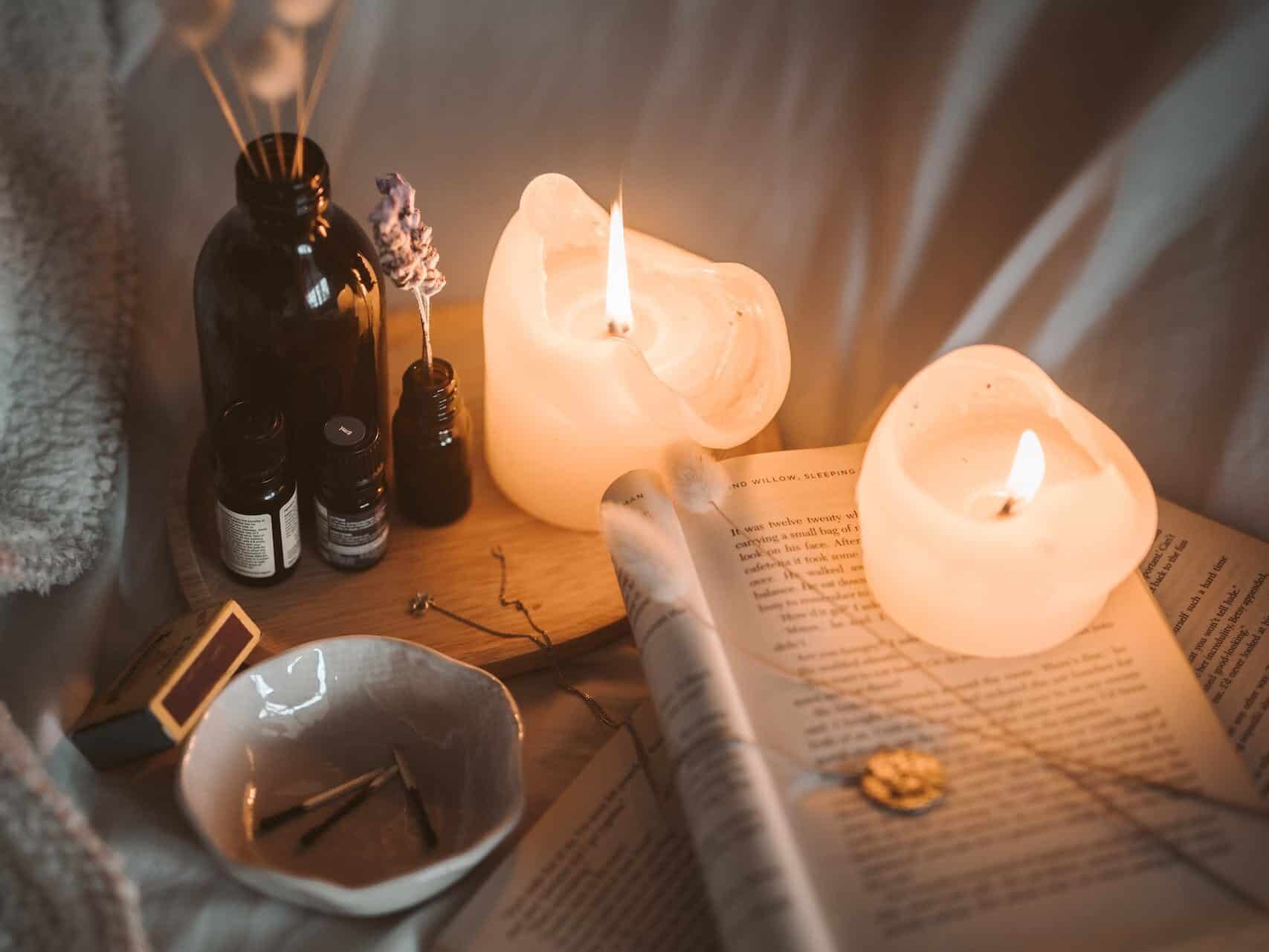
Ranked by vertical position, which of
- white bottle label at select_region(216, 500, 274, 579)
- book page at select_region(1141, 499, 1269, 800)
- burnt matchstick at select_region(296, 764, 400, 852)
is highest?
book page at select_region(1141, 499, 1269, 800)

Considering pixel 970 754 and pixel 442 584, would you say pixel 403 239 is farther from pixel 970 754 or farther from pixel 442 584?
pixel 970 754

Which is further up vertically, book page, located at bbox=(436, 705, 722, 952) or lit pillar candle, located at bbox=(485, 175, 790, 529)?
lit pillar candle, located at bbox=(485, 175, 790, 529)

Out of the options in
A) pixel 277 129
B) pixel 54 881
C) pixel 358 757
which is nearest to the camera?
pixel 54 881

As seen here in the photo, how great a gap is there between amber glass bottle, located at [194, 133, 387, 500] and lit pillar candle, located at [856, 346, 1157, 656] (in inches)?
11.4

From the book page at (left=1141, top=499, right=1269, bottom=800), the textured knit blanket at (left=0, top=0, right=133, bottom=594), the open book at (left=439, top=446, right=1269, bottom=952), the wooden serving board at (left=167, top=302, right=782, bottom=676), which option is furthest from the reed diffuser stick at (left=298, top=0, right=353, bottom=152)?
the book page at (left=1141, top=499, right=1269, bottom=800)

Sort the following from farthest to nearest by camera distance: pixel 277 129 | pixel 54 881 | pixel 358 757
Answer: pixel 277 129 → pixel 358 757 → pixel 54 881

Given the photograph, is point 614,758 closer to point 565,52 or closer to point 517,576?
point 517,576

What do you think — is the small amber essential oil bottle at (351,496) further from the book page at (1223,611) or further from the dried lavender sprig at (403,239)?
the book page at (1223,611)

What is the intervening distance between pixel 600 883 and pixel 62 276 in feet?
1.65

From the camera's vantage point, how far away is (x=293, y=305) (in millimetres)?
635

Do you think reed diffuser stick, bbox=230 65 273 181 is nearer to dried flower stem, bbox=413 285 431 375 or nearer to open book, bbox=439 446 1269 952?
dried flower stem, bbox=413 285 431 375

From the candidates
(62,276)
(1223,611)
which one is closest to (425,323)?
(62,276)

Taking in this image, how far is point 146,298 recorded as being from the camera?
825 mm

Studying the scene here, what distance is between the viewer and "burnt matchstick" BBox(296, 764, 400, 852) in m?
0.57
